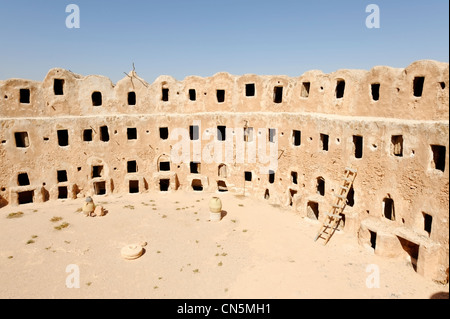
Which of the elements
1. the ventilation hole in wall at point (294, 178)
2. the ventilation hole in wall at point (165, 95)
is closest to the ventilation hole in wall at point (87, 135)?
the ventilation hole in wall at point (165, 95)

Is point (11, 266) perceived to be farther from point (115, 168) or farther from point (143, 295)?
point (115, 168)

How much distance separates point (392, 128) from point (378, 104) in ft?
9.43

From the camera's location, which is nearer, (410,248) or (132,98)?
(410,248)

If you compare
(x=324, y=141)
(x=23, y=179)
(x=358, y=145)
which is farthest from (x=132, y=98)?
(x=358, y=145)

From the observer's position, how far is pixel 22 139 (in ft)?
87.5

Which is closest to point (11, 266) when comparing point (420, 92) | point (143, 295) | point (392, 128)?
point (143, 295)

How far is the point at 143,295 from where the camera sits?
15703mm

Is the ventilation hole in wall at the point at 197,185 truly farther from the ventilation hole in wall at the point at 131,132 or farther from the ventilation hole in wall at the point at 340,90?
the ventilation hole in wall at the point at 340,90

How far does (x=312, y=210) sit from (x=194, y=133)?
1261cm

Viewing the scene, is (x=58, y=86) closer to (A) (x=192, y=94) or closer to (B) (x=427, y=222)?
(A) (x=192, y=94)

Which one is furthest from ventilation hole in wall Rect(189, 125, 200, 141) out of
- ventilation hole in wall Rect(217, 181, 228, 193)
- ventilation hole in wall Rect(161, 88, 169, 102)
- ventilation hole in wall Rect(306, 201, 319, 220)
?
ventilation hole in wall Rect(306, 201, 319, 220)

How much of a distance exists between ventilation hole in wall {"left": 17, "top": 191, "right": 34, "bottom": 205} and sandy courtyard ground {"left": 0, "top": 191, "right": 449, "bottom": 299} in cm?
207

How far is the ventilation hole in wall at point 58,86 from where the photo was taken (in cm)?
2764
